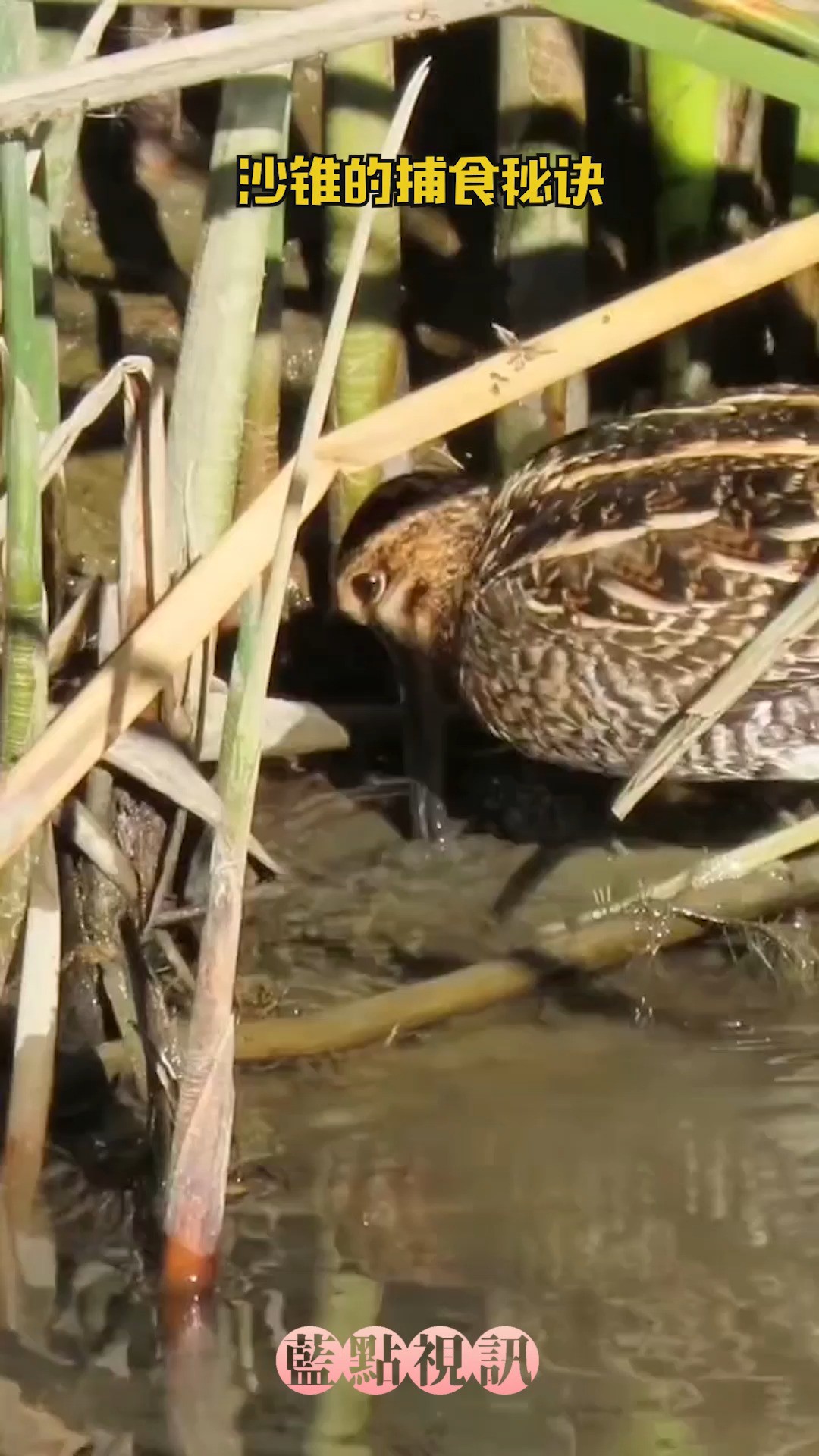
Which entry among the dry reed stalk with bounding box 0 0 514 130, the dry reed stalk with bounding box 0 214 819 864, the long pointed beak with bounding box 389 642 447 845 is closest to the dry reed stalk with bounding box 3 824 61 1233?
the dry reed stalk with bounding box 0 214 819 864

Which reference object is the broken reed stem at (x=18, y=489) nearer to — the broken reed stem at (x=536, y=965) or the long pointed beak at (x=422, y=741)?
the broken reed stem at (x=536, y=965)

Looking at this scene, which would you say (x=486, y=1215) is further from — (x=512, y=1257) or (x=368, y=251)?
(x=368, y=251)

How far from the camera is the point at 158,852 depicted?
142 inches

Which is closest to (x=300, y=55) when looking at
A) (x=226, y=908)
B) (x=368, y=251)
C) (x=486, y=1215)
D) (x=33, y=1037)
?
(x=226, y=908)

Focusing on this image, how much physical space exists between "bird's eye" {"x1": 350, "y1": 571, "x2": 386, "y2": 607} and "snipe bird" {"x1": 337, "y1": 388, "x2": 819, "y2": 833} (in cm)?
16

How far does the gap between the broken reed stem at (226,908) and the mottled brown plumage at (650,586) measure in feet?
3.81

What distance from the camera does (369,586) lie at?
4.22m

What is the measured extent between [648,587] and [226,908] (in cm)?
128

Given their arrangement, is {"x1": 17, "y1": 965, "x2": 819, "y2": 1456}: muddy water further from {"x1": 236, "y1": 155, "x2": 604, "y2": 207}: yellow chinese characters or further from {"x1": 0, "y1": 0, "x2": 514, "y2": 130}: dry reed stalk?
{"x1": 0, "y1": 0, "x2": 514, "y2": 130}: dry reed stalk

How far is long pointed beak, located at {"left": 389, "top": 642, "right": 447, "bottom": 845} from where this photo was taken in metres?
4.11

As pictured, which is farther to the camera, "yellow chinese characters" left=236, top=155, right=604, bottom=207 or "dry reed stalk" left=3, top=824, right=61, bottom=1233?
"yellow chinese characters" left=236, top=155, right=604, bottom=207

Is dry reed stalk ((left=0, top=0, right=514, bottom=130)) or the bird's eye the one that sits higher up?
the bird's eye

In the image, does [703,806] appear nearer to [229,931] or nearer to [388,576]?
[388,576]

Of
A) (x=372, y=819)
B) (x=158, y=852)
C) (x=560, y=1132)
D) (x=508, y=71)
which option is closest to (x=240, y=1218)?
(x=560, y=1132)
